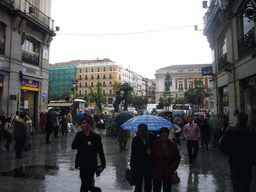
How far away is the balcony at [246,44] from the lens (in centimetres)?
978

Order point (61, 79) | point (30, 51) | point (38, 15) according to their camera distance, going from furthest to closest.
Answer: point (61, 79) < point (38, 15) < point (30, 51)

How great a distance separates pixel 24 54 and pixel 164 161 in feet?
53.5

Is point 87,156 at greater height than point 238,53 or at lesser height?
lesser

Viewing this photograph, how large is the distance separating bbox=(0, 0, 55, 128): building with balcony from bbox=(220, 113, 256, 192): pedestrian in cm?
1440

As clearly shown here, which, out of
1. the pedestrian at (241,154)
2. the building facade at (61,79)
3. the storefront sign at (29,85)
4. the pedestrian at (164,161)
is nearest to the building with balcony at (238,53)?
the pedestrian at (241,154)

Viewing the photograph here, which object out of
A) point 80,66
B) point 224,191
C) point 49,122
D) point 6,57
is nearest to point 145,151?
point 224,191

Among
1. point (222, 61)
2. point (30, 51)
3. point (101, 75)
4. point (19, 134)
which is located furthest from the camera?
point (101, 75)

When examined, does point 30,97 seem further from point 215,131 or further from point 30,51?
point 215,131

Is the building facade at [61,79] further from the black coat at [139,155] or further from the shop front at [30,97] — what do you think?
the black coat at [139,155]

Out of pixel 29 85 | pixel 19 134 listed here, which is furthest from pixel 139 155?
pixel 29 85

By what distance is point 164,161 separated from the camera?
3.48 metres

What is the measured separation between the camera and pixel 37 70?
18109mm

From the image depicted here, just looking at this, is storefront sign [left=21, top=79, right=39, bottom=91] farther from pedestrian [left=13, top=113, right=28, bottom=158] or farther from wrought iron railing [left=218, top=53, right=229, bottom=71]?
wrought iron railing [left=218, top=53, right=229, bottom=71]

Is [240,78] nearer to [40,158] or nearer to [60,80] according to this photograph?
[40,158]
